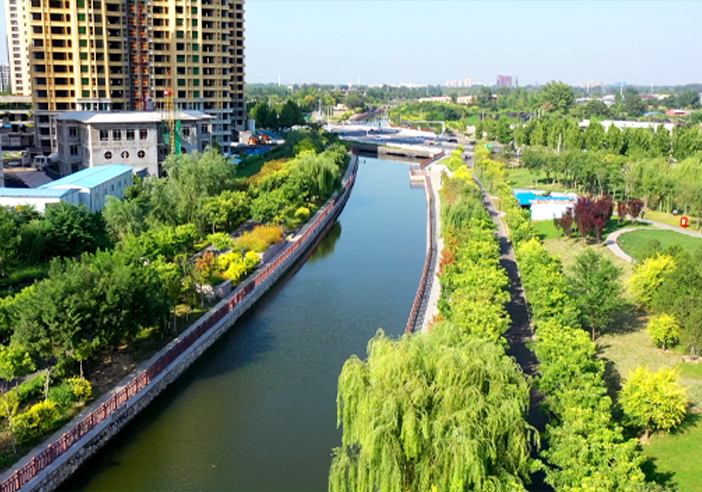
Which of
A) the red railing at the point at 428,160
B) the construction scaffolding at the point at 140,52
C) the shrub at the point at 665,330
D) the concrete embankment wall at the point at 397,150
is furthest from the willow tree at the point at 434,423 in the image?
the concrete embankment wall at the point at 397,150

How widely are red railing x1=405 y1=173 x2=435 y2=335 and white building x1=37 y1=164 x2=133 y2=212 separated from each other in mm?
14336

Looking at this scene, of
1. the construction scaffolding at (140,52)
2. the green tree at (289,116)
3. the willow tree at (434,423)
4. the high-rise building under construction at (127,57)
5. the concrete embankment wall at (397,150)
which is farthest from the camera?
the green tree at (289,116)

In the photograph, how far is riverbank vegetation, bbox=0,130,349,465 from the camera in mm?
15016

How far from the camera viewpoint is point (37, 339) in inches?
595

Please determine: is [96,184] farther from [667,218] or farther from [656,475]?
[667,218]

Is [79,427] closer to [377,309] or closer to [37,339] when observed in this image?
[37,339]

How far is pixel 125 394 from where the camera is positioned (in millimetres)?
15805

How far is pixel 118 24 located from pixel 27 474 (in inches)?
1669

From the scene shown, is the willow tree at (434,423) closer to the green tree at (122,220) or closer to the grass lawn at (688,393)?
the grass lawn at (688,393)

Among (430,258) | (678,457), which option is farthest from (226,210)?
(678,457)

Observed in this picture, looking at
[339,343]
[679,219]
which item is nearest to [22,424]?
[339,343]

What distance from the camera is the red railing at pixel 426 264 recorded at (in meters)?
20.4

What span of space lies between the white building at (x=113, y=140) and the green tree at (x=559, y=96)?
76.9m

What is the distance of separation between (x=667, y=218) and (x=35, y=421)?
31642mm
